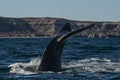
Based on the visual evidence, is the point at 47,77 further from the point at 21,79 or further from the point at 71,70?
the point at 71,70

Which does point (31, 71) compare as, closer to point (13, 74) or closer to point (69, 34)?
point (13, 74)

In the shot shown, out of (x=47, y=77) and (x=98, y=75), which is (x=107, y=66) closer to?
(x=98, y=75)

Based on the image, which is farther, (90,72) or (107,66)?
(107,66)

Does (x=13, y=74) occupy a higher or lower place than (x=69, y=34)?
lower

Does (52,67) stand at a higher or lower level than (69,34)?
lower

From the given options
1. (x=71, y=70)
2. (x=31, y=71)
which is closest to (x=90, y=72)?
(x=71, y=70)

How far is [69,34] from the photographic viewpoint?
22719 millimetres

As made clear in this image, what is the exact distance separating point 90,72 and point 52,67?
Result: 2122 millimetres

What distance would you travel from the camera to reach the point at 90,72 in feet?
82.6

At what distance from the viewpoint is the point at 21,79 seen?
22359mm

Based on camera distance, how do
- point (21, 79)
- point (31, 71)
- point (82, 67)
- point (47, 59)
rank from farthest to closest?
1. point (82, 67)
2. point (31, 71)
3. point (47, 59)
4. point (21, 79)

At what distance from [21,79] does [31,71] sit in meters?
3.09

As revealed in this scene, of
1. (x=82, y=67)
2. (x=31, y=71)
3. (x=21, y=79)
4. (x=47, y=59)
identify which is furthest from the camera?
(x=82, y=67)

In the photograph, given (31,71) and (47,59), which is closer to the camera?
(47,59)
